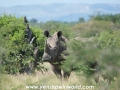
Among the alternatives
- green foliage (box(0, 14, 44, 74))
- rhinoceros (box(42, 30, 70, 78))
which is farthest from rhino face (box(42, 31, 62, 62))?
green foliage (box(0, 14, 44, 74))

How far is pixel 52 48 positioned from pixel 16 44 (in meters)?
3.47

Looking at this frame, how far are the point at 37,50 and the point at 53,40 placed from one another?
3.01 metres

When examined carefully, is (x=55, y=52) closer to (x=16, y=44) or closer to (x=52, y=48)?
(x=52, y=48)

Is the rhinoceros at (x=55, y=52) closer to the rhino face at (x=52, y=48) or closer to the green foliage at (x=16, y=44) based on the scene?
the rhino face at (x=52, y=48)

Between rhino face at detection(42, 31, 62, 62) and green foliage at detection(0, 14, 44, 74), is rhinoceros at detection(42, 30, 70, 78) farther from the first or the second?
green foliage at detection(0, 14, 44, 74)

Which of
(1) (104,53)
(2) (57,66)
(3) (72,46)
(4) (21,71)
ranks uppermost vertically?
(1) (104,53)

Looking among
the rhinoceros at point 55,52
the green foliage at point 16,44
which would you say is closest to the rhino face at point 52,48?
the rhinoceros at point 55,52

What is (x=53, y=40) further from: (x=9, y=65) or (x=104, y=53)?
(x=104, y=53)

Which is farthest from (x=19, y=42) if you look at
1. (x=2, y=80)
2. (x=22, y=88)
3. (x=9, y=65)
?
(x=22, y=88)

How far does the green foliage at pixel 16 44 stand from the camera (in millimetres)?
13859

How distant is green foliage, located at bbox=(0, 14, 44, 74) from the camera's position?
13.9 meters

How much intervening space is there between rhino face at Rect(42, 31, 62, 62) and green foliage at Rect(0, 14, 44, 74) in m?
2.34

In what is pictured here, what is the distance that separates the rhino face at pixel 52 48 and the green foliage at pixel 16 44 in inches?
92.2

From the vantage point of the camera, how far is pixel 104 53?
3947 millimetres
